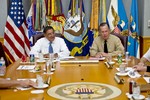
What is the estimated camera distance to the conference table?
2.15m

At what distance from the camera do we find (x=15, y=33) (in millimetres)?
5449

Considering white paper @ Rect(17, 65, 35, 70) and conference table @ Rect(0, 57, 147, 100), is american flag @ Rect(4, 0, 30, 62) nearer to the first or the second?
conference table @ Rect(0, 57, 147, 100)

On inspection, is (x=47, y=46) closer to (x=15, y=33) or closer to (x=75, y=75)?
(x=15, y=33)

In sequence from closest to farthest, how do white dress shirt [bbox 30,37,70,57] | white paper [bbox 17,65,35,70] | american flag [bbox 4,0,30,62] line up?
white paper [bbox 17,65,35,70]
white dress shirt [bbox 30,37,70,57]
american flag [bbox 4,0,30,62]

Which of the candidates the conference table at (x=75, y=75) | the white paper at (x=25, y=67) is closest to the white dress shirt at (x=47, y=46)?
the conference table at (x=75, y=75)

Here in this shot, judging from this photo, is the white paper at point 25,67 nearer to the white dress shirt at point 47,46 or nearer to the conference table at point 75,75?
the conference table at point 75,75

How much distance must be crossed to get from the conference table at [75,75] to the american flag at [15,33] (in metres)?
2.00

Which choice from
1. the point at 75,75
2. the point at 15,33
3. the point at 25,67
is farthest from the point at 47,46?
the point at 75,75

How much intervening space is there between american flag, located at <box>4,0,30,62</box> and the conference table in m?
2.00

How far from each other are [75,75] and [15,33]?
2.97 m

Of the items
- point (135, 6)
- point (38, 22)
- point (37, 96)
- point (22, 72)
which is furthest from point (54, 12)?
point (37, 96)

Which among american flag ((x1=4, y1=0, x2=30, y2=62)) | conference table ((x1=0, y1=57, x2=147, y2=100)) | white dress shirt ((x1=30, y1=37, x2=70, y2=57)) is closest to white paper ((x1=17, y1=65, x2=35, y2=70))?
conference table ((x1=0, y1=57, x2=147, y2=100))

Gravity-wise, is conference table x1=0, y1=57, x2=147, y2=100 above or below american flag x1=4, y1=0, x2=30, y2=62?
below

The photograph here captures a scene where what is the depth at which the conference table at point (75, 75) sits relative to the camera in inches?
84.5
